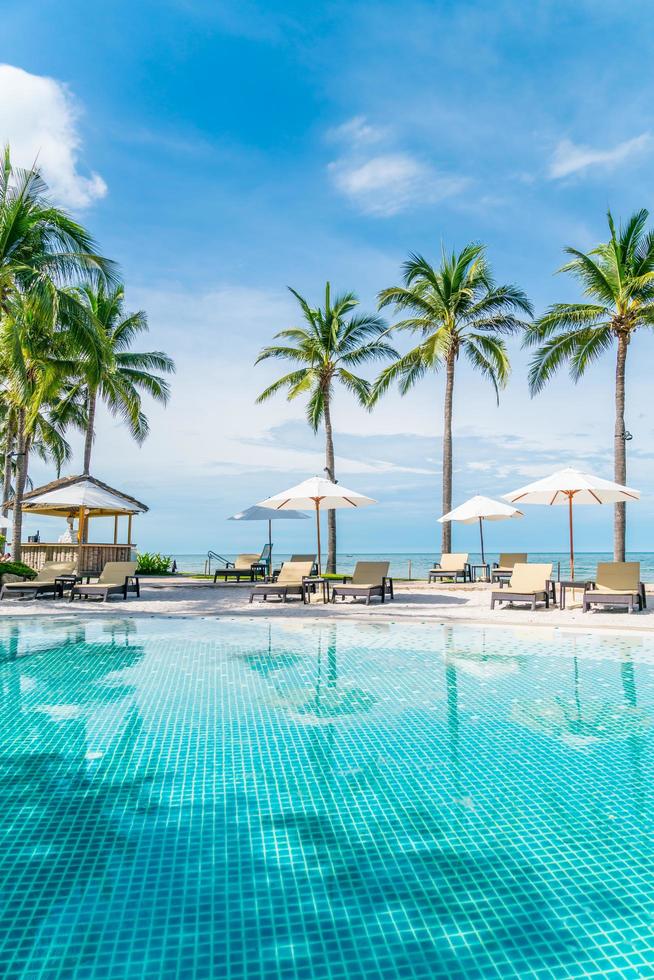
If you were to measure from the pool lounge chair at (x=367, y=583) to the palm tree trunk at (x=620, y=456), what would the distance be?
6679 mm

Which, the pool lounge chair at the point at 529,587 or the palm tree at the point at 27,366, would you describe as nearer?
the pool lounge chair at the point at 529,587

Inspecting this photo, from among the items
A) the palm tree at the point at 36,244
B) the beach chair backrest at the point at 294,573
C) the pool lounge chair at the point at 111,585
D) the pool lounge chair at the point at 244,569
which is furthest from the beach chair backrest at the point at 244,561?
the palm tree at the point at 36,244

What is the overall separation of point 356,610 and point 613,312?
36.3 feet

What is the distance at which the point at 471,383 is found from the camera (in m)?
20.2

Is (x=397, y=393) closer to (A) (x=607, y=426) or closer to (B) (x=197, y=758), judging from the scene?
(A) (x=607, y=426)

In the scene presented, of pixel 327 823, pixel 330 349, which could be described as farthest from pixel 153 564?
pixel 327 823

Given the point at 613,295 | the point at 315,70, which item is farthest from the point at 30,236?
the point at 613,295

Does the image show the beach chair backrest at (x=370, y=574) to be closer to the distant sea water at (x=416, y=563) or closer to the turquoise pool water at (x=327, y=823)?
the turquoise pool water at (x=327, y=823)

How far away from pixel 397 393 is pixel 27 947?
1998 cm

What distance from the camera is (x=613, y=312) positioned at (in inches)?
647

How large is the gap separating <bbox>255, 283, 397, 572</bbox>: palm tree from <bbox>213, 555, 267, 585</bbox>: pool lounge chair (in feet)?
9.66

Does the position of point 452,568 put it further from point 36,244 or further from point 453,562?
point 36,244

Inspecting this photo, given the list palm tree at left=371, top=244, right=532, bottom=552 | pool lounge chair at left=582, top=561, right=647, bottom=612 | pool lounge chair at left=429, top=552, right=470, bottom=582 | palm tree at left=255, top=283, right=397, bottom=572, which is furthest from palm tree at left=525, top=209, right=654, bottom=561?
palm tree at left=255, top=283, right=397, bottom=572

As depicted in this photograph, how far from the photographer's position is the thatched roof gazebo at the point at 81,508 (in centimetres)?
1736
